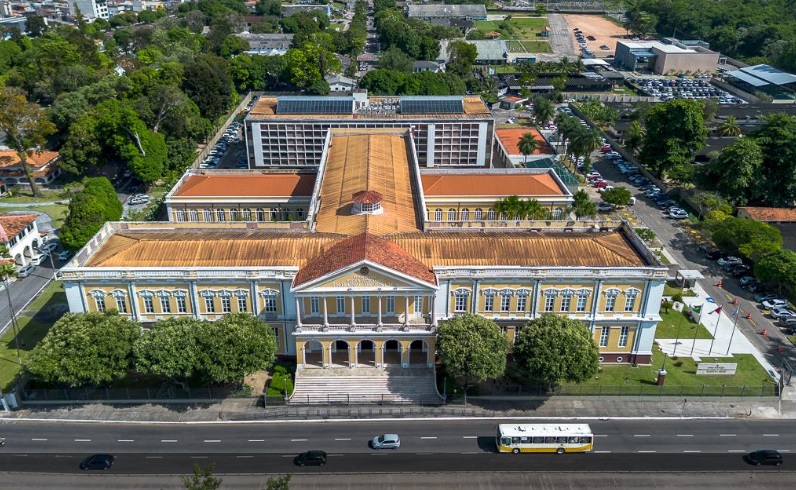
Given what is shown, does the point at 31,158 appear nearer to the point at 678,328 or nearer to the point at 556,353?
the point at 556,353

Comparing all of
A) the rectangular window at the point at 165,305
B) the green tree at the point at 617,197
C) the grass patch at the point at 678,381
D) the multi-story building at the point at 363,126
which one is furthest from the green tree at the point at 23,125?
the grass patch at the point at 678,381

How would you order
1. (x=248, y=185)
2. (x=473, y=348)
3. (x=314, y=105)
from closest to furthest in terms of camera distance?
(x=473, y=348)
(x=248, y=185)
(x=314, y=105)

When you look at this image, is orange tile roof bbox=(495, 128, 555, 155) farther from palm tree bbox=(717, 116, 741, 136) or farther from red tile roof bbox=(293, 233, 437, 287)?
red tile roof bbox=(293, 233, 437, 287)

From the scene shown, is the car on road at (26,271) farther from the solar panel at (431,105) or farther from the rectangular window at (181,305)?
the solar panel at (431,105)

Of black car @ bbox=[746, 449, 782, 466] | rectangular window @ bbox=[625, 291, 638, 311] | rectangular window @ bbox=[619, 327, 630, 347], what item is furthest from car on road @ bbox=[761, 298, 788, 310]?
black car @ bbox=[746, 449, 782, 466]

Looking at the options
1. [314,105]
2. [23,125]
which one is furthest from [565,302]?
[23,125]

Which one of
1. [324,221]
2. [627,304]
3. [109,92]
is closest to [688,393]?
[627,304]
